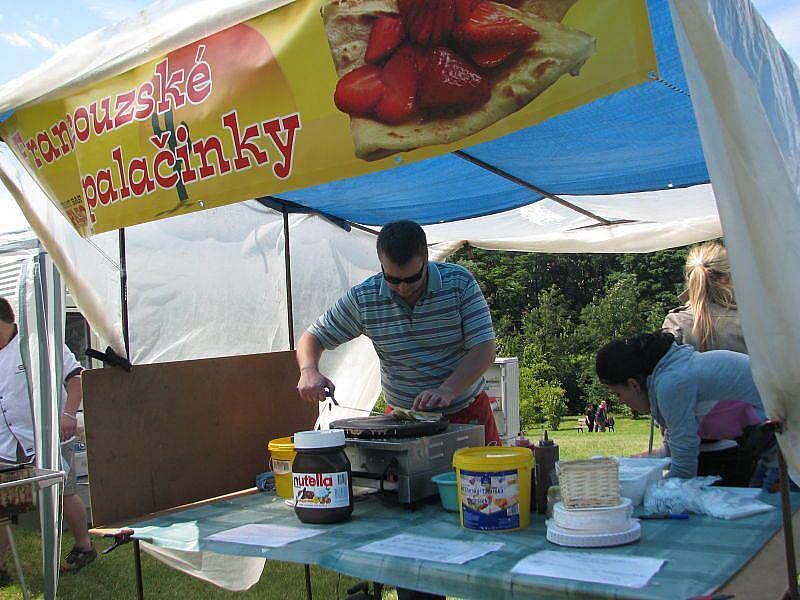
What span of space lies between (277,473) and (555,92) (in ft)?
4.89

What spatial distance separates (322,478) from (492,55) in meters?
1.15

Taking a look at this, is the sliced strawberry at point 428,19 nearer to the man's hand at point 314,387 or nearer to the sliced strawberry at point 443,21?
the sliced strawberry at point 443,21

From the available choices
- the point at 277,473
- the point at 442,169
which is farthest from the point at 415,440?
the point at 442,169

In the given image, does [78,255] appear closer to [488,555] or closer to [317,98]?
[317,98]

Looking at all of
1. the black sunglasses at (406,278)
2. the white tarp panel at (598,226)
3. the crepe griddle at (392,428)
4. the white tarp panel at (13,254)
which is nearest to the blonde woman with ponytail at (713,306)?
the white tarp panel at (598,226)

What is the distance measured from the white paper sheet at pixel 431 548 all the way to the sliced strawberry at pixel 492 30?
3.77 feet

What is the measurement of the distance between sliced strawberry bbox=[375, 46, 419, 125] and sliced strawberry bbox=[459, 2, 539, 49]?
156mm

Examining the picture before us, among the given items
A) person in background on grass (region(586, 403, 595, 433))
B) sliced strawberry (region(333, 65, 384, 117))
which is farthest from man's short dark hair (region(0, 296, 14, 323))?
person in background on grass (region(586, 403, 595, 433))

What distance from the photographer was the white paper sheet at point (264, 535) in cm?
182

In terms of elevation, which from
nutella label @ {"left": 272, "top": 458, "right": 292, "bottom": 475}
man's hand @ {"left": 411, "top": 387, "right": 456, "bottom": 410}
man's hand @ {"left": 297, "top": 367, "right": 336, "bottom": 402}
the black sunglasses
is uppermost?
the black sunglasses

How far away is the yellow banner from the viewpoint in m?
1.66

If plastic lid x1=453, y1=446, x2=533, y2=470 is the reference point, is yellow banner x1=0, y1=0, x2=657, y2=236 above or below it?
above

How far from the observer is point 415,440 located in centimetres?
203

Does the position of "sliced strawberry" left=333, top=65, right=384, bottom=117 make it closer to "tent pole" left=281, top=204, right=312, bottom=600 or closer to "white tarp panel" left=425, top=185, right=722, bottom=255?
"tent pole" left=281, top=204, right=312, bottom=600
